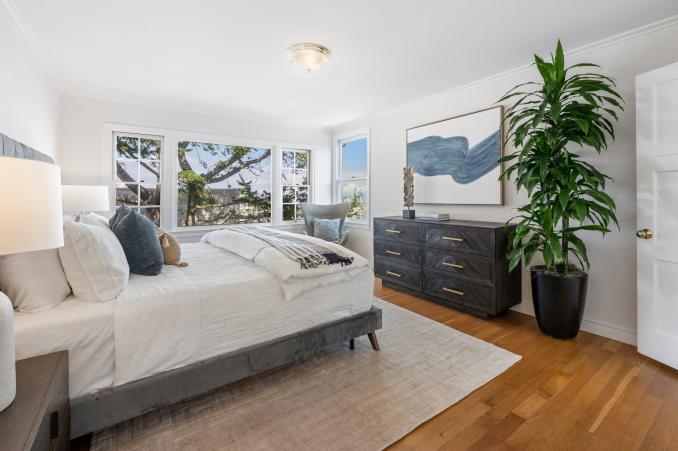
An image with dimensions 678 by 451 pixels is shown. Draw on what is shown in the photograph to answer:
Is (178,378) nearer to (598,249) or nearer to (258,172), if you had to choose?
(598,249)

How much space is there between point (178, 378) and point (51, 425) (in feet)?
1.86

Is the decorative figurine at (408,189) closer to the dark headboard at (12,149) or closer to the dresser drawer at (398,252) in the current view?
the dresser drawer at (398,252)

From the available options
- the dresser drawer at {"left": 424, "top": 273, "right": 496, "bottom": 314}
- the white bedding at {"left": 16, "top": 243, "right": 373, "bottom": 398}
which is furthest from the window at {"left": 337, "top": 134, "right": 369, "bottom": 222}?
the white bedding at {"left": 16, "top": 243, "right": 373, "bottom": 398}

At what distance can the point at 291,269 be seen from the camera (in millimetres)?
1958

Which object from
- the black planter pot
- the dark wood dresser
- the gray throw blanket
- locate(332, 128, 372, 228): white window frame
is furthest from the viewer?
locate(332, 128, 372, 228): white window frame

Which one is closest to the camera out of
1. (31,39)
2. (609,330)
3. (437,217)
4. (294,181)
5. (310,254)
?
(310,254)

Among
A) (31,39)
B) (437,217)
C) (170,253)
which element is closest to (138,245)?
(170,253)

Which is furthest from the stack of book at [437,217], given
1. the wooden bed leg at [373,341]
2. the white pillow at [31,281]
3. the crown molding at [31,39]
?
the crown molding at [31,39]

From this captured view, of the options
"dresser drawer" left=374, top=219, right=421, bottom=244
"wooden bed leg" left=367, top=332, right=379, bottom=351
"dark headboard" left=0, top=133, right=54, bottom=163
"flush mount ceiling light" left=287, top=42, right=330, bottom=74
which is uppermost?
"flush mount ceiling light" left=287, top=42, right=330, bottom=74

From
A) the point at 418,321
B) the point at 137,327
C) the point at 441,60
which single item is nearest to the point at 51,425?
the point at 137,327

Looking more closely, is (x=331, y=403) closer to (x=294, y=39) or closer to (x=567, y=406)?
(x=567, y=406)

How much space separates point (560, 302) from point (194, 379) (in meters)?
2.62

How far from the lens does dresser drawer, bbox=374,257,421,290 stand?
11.9ft

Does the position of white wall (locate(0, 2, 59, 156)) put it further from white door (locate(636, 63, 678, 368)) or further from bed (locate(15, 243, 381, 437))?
white door (locate(636, 63, 678, 368))
